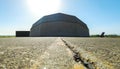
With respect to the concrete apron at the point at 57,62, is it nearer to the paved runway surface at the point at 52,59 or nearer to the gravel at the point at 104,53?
the paved runway surface at the point at 52,59

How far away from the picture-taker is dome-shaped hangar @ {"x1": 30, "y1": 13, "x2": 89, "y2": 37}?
5056 cm

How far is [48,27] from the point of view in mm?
51875

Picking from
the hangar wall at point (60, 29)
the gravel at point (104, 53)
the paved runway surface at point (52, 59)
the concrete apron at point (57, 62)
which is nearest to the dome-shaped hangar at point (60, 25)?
the hangar wall at point (60, 29)

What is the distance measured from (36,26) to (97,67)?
186 ft

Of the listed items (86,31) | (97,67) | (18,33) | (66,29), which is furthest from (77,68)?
(86,31)

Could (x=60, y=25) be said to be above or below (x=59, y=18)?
below

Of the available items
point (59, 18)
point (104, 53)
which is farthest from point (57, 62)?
point (59, 18)

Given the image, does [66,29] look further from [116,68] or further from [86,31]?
[116,68]

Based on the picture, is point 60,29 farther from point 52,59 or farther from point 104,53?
point 52,59

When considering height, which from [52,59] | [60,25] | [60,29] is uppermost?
[60,25]

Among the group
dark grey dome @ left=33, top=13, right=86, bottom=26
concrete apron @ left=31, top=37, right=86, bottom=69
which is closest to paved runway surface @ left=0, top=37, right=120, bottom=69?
concrete apron @ left=31, top=37, right=86, bottom=69

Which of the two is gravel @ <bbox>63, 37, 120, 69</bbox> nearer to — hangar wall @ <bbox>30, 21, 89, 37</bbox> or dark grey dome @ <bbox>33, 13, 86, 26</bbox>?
hangar wall @ <bbox>30, 21, 89, 37</bbox>

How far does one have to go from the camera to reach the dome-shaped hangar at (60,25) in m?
50.6

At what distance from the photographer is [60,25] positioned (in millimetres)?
50969
